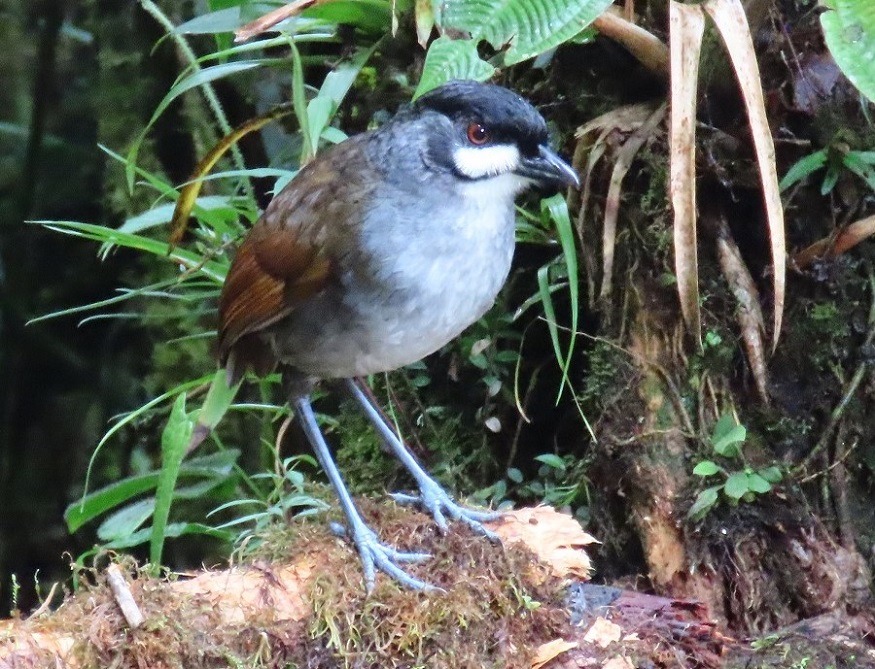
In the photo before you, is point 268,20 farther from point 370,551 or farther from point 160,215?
point 370,551

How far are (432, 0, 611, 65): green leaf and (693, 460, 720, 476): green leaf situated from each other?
102 cm

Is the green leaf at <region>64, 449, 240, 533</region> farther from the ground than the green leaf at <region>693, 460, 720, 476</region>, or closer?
closer

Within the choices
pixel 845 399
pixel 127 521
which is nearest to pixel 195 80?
pixel 127 521

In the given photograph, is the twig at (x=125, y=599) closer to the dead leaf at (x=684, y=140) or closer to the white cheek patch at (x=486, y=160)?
the white cheek patch at (x=486, y=160)

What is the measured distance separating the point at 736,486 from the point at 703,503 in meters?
0.09

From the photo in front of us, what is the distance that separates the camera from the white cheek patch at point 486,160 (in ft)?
6.60

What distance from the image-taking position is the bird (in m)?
1.99

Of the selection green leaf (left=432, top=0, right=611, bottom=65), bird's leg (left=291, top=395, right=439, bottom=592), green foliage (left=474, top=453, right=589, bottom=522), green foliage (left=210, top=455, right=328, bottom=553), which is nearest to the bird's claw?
bird's leg (left=291, top=395, right=439, bottom=592)

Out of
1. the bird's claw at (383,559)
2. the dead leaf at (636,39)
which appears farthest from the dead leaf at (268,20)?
the bird's claw at (383,559)

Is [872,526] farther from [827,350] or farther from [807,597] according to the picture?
[827,350]

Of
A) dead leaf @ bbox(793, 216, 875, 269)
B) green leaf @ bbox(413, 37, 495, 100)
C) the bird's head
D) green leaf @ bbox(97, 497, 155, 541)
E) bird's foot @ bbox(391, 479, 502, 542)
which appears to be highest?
green leaf @ bbox(413, 37, 495, 100)

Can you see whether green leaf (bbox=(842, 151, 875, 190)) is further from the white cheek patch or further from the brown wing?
the brown wing

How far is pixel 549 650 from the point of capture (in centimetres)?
189

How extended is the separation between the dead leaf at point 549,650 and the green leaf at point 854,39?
3.86ft
